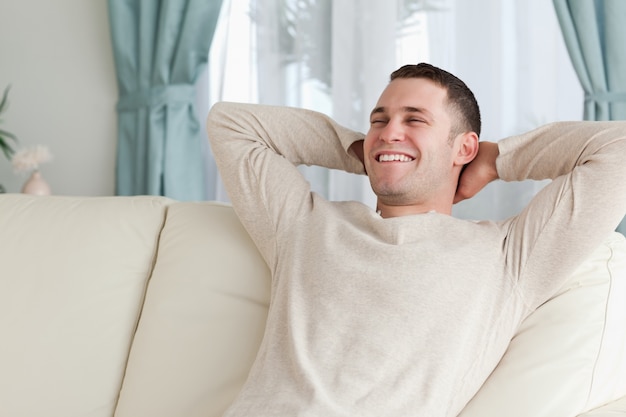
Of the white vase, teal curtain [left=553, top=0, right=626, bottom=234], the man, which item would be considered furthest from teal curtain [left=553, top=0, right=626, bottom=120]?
the white vase

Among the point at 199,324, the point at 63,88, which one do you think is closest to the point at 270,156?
the point at 199,324

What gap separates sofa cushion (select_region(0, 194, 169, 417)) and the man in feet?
1.25

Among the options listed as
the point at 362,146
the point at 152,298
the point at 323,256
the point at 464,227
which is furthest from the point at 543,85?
the point at 152,298

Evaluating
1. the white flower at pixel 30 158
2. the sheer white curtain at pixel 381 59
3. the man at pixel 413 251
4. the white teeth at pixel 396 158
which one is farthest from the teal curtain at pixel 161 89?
the white teeth at pixel 396 158

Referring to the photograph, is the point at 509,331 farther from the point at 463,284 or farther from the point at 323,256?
the point at 323,256

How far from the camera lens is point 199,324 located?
199cm

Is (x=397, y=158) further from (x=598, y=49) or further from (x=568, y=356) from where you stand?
(x=598, y=49)

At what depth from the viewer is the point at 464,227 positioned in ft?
5.84

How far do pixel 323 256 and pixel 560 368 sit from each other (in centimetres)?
53

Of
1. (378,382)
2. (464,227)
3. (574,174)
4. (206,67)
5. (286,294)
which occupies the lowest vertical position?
(378,382)

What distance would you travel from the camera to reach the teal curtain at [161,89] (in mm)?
3113

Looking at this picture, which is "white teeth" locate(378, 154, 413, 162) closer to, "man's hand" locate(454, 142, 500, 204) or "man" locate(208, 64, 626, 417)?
"man" locate(208, 64, 626, 417)

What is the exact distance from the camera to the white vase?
3.22 m

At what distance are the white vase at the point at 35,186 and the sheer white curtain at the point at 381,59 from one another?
2.08 ft
